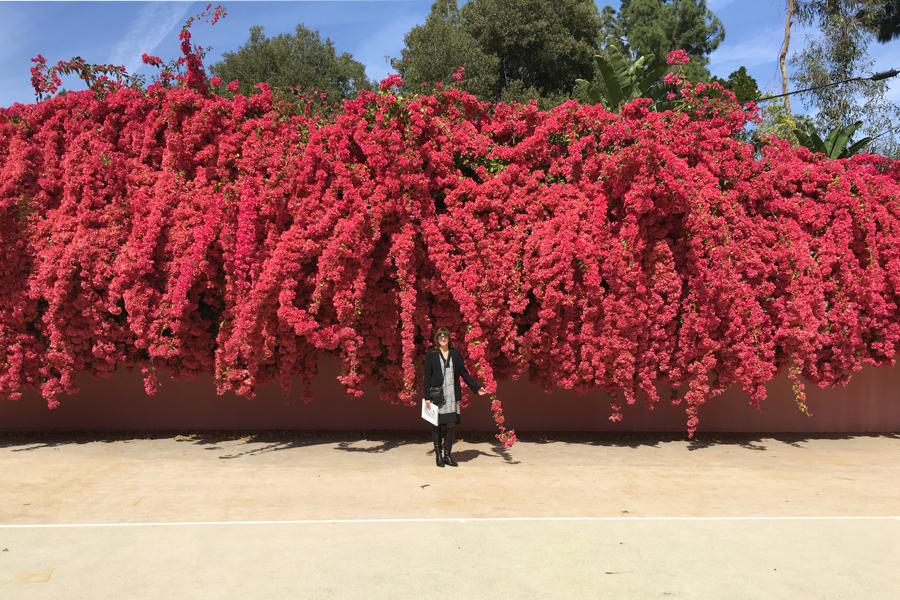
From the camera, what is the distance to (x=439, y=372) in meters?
7.03

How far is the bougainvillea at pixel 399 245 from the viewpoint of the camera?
24.6 ft

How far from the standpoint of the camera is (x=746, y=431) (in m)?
9.41

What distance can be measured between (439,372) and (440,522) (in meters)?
2.22

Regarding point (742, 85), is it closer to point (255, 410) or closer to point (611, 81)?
point (611, 81)

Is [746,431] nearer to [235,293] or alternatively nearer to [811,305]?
[811,305]

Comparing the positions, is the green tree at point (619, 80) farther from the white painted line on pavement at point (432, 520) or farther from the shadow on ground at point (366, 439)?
the white painted line on pavement at point (432, 520)

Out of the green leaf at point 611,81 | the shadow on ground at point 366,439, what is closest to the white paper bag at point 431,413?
the shadow on ground at point 366,439

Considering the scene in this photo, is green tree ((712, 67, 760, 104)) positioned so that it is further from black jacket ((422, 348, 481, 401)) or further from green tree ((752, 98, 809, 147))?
black jacket ((422, 348, 481, 401))

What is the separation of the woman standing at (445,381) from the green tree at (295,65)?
18597 mm

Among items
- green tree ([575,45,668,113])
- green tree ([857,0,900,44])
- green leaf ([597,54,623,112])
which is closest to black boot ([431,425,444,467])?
green tree ([575,45,668,113])

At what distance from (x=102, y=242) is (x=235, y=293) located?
177 cm

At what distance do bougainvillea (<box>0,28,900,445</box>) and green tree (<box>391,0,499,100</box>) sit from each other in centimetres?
1330

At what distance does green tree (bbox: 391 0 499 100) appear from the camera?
21.1 metres

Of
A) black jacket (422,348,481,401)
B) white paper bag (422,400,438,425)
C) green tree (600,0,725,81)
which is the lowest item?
white paper bag (422,400,438,425)
